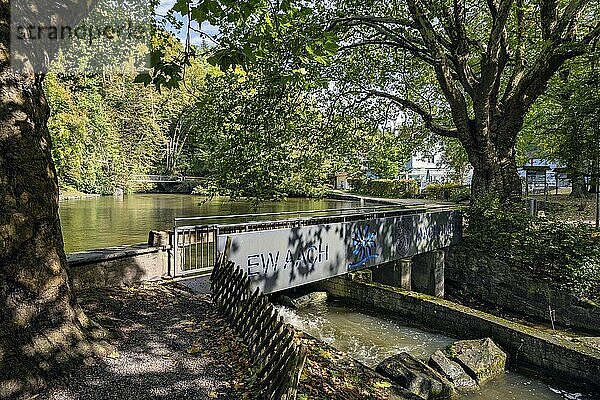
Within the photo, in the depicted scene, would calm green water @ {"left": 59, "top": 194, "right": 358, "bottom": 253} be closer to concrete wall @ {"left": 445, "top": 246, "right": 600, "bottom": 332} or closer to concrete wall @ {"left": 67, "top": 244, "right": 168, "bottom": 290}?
concrete wall @ {"left": 67, "top": 244, "right": 168, "bottom": 290}

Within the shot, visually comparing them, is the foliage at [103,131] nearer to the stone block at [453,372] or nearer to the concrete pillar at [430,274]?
the concrete pillar at [430,274]

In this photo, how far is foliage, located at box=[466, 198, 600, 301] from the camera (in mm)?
13430

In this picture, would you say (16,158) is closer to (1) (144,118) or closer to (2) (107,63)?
(2) (107,63)

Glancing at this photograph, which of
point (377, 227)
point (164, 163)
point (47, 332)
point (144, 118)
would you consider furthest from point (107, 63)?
point (164, 163)

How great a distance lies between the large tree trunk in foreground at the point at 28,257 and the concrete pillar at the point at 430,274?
13663mm

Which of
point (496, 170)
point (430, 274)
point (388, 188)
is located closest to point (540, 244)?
point (496, 170)

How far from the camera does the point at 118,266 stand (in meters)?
7.95

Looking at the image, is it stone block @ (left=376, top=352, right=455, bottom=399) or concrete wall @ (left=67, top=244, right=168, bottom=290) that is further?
stone block @ (left=376, top=352, right=455, bottom=399)

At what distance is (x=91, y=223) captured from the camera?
23.1 metres

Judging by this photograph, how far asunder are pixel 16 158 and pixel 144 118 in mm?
47755

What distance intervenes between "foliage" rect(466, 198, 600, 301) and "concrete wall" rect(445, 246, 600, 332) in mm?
287

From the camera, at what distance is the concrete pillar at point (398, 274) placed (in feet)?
50.2

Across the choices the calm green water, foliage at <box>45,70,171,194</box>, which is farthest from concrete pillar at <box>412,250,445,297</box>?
foliage at <box>45,70,171,194</box>

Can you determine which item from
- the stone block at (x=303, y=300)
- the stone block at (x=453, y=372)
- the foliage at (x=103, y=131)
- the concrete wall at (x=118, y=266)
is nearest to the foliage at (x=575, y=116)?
the stone block at (x=453, y=372)
